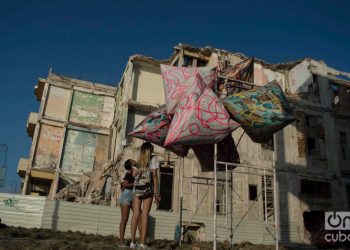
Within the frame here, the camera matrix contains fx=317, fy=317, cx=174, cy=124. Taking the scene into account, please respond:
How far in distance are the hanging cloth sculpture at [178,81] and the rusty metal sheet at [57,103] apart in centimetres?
2396

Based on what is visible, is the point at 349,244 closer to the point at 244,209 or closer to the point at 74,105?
the point at 244,209

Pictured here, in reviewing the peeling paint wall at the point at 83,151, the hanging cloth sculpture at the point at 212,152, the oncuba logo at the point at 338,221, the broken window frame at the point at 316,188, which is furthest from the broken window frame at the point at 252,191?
the peeling paint wall at the point at 83,151

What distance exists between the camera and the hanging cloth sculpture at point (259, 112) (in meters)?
7.31

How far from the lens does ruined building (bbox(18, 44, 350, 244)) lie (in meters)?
20.5

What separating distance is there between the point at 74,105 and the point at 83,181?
883 cm

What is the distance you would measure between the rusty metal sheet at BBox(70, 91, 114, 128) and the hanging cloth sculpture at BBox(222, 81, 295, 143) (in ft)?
79.6

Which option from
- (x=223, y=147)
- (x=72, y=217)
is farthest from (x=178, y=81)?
(x=72, y=217)

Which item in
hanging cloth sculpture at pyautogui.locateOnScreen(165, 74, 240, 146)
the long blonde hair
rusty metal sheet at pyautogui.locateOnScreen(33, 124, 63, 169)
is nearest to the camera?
the long blonde hair

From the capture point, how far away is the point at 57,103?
29.7 m

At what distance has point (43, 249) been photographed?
4.58 m

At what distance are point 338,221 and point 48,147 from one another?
2445 centimetres

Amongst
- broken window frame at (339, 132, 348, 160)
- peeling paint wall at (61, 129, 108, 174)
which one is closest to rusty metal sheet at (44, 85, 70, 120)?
peeling paint wall at (61, 129, 108, 174)

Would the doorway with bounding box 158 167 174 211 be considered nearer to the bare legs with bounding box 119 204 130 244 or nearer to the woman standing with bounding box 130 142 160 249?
the bare legs with bounding box 119 204 130 244

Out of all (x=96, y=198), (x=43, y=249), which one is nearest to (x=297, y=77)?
(x=96, y=198)
